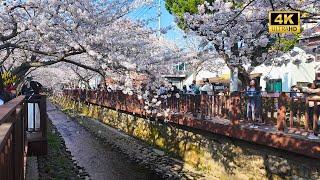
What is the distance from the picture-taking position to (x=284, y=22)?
7.07 metres

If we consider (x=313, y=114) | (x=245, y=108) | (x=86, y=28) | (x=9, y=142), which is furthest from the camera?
(x=245, y=108)

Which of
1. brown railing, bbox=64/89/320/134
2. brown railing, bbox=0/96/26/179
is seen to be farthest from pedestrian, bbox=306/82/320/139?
brown railing, bbox=0/96/26/179

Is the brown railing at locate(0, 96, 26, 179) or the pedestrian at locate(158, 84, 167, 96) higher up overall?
the pedestrian at locate(158, 84, 167, 96)

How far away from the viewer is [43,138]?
1100 cm

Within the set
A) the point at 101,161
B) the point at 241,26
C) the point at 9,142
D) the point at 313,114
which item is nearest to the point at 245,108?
the point at 241,26

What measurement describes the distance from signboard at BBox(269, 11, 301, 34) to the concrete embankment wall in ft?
9.93

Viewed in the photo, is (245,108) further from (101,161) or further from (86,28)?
(101,161)

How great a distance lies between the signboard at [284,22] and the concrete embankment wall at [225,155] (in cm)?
303

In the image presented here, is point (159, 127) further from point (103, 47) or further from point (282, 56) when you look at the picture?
point (103, 47)

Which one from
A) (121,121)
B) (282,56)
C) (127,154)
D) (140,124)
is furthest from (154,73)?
(121,121)

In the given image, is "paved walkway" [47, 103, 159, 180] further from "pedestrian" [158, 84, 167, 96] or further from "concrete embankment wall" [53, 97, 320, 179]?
"pedestrian" [158, 84, 167, 96]

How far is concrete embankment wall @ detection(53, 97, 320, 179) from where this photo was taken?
9627 mm

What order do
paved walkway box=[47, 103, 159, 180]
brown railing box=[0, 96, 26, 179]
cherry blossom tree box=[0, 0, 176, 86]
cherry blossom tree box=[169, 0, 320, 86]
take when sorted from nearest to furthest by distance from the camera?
brown railing box=[0, 96, 26, 179], cherry blossom tree box=[0, 0, 176, 86], cherry blossom tree box=[169, 0, 320, 86], paved walkway box=[47, 103, 159, 180]

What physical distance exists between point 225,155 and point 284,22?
6273 mm
